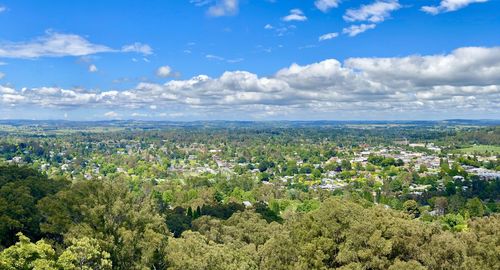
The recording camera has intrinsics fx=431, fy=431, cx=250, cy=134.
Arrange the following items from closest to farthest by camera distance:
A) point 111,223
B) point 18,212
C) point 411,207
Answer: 1. point 111,223
2. point 18,212
3. point 411,207

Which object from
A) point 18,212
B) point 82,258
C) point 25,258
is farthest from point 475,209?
point 25,258

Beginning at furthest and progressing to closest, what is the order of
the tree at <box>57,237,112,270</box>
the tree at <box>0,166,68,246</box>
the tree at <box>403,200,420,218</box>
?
the tree at <box>403,200,420,218</box> → the tree at <box>0,166,68,246</box> → the tree at <box>57,237,112,270</box>

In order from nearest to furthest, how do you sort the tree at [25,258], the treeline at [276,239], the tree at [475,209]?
the tree at [25,258]
the treeline at [276,239]
the tree at [475,209]

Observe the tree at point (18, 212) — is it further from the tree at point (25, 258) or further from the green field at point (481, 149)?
the green field at point (481, 149)

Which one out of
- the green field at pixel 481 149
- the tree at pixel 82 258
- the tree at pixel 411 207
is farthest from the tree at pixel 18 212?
the green field at pixel 481 149

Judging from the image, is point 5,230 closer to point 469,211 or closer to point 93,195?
point 93,195

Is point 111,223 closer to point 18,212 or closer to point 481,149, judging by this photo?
point 18,212

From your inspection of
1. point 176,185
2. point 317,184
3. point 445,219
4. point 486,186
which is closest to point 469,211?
point 445,219

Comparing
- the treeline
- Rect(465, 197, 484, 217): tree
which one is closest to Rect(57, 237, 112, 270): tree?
the treeline

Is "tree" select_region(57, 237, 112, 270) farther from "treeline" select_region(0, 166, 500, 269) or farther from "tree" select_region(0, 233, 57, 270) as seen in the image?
"tree" select_region(0, 233, 57, 270)

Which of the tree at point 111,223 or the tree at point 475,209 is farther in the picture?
the tree at point 475,209

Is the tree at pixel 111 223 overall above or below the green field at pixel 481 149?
above
